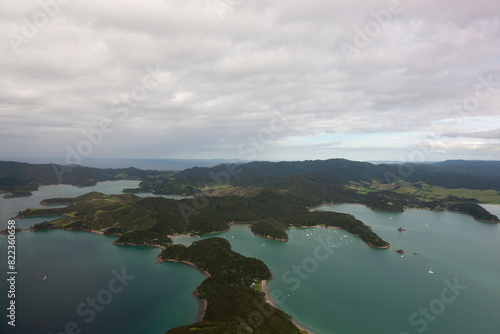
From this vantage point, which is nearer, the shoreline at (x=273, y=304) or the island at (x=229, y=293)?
the island at (x=229, y=293)

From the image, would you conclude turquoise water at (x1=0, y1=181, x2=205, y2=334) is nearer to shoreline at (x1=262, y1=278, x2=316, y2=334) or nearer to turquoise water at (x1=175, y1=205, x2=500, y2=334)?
shoreline at (x1=262, y1=278, x2=316, y2=334)

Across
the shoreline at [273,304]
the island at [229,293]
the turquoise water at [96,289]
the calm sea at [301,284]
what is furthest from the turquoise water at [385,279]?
the turquoise water at [96,289]

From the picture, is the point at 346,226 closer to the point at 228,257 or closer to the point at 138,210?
the point at 228,257

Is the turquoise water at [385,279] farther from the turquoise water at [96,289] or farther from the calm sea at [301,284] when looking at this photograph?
the turquoise water at [96,289]

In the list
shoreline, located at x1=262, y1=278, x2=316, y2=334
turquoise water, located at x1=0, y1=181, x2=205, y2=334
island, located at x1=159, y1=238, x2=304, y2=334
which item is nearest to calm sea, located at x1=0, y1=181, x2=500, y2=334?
turquoise water, located at x1=0, y1=181, x2=205, y2=334

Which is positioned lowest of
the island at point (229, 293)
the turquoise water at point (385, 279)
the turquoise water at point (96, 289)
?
the turquoise water at point (385, 279)

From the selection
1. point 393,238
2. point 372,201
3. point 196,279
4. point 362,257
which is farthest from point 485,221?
point 196,279
